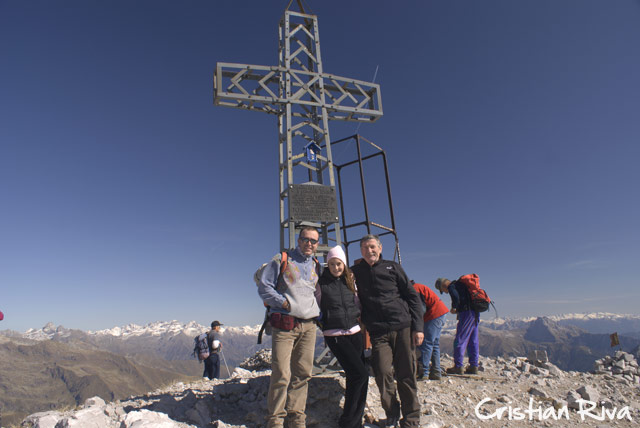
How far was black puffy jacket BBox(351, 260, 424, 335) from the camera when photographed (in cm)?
438

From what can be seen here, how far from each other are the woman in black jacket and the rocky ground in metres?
0.54

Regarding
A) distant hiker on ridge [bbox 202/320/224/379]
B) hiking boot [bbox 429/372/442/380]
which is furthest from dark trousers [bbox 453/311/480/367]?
distant hiker on ridge [bbox 202/320/224/379]

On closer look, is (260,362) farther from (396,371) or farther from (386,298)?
(386,298)

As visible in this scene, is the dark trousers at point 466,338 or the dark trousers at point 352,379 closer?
the dark trousers at point 352,379

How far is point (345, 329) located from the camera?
415cm

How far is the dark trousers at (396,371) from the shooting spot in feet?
13.6

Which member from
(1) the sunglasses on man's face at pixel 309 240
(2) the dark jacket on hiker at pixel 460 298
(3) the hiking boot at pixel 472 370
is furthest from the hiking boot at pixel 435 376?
(1) the sunglasses on man's face at pixel 309 240

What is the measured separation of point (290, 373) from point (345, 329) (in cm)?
82

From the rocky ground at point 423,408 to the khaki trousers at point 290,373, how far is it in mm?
729

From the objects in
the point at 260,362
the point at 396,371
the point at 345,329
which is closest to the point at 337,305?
the point at 345,329

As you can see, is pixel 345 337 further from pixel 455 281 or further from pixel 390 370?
pixel 455 281

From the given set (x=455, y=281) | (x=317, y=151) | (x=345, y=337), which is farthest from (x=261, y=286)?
(x=455, y=281)

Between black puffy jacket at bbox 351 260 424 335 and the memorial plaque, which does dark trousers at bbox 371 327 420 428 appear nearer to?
black puffy jacket at bbox 351 260 424 335

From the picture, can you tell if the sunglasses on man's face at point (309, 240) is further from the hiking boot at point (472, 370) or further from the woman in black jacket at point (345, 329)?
the hiking boot at point (472, 370)
